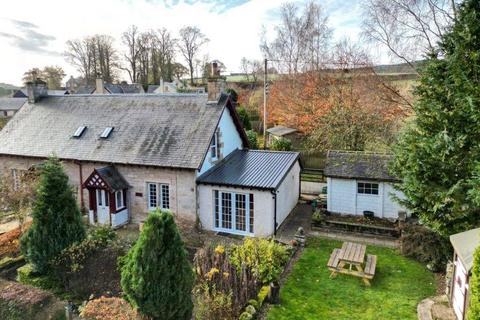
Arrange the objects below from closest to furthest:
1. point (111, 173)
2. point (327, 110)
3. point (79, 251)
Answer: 1. point (79, 251)
2. point (111, 173)
3. point (327, 110)

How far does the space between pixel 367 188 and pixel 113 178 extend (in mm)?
13205

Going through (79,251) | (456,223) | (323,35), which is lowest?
(79,251)

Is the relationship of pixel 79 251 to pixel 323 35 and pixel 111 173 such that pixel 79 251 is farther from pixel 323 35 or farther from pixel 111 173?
pixel 323 35

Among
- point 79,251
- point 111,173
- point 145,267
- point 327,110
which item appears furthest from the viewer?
point 327,110

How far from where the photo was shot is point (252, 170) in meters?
18.0

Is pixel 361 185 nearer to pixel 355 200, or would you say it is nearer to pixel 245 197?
pixel 355 200

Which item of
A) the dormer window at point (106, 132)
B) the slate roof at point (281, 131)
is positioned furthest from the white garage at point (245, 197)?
the slate roof at point (281, 131)

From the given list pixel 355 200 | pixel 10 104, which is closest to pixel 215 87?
pixel 355 200

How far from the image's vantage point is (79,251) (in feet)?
42.7

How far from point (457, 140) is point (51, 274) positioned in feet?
50.4

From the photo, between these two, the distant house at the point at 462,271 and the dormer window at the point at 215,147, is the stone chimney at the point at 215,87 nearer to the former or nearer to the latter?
the dormer window at the point at 215,147

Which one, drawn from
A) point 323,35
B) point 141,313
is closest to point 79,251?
point 141,313

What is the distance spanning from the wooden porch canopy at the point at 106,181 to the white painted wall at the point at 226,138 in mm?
4521

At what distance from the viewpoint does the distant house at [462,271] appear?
9297 mm
